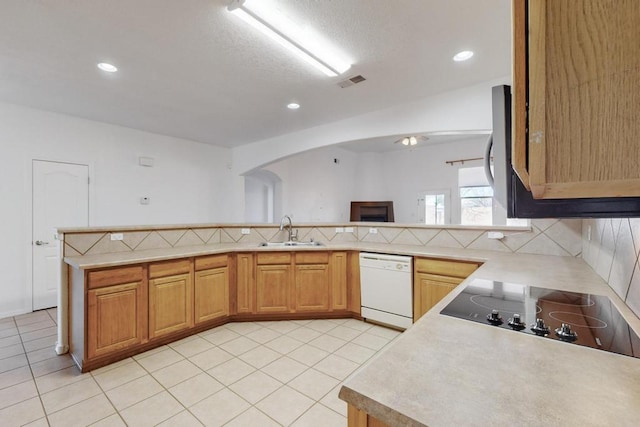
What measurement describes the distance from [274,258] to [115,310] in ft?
5.10

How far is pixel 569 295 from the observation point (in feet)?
4.59

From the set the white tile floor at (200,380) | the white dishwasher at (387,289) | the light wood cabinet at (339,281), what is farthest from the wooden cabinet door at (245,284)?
the white dishwasher at (387,289)

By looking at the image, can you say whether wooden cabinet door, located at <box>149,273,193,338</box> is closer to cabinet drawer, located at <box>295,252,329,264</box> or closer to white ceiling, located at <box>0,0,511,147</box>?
cabinet drawer, located at <box>295,252,329,264</box>

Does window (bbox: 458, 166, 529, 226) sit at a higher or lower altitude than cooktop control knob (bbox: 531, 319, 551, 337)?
higher

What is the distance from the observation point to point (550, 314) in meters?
1.16

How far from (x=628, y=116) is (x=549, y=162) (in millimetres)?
89

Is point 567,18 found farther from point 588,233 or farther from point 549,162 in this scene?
point 588,233

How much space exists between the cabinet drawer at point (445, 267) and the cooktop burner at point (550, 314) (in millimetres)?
1080

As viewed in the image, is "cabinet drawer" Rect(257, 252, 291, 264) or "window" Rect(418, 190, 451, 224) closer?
"cabinet drawer" Rect(257, 252, 291, 264)

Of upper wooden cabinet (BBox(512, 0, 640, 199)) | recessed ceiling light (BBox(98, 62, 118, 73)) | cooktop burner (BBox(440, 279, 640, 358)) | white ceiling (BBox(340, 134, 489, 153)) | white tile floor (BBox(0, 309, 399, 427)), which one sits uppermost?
white ceiling (BBox(340, 134, 489, 153))

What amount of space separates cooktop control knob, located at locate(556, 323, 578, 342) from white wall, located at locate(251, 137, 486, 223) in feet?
18.3

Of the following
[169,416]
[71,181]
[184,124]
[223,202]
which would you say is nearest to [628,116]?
[169,416]

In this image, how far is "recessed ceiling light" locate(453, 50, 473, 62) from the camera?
7.96ft

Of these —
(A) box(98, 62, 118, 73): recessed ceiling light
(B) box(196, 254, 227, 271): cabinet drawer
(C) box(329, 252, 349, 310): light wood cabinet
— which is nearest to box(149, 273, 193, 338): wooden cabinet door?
(B) box(196, 254, 227, 271): cabinet drawer
